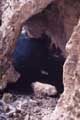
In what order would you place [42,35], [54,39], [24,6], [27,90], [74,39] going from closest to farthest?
[74,39] → [27,90] → [24,6] → [54,39] → [42,35]

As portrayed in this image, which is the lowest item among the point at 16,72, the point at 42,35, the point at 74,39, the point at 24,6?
the point at 42,35

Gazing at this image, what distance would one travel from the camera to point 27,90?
15.3 meters

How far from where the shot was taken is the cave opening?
1675 centimetres

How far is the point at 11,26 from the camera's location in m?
16.3

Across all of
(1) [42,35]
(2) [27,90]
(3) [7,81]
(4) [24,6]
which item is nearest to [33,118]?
(2) [27,90]

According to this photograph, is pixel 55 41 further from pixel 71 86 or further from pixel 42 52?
pixel 71 86

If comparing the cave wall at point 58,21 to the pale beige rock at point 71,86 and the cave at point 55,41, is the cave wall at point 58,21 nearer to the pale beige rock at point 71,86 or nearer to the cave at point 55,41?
the cave at point 55,41

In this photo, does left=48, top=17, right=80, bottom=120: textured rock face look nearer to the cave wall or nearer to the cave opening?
the cave opening

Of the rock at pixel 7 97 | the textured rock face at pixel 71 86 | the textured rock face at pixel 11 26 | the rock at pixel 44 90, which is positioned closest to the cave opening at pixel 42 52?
the rock at pixel 44 90

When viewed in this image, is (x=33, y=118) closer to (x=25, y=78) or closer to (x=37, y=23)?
(x=25, y=78)

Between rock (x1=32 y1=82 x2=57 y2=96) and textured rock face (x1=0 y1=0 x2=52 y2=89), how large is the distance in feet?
5.85

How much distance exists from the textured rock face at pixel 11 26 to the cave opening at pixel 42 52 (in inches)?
37.6

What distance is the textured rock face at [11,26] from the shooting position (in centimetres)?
1628

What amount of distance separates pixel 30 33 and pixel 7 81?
31.8 feet
